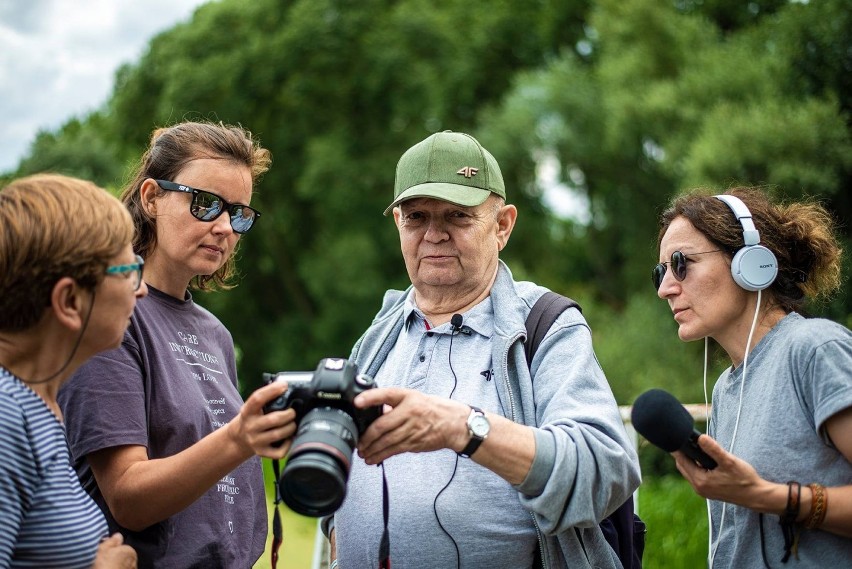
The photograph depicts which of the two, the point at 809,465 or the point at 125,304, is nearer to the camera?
the point at 125,304

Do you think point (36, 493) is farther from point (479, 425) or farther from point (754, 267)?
point (754, 267)

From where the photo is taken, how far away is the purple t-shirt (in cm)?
245

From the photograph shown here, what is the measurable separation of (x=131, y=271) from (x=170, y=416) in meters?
0.59

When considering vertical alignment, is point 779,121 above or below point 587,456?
above

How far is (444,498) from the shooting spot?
267cm

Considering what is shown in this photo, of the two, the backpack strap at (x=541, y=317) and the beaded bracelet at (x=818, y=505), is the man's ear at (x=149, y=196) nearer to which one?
the backpack strap at (x=541, y=317)

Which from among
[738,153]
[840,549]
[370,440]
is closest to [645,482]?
[738,153]

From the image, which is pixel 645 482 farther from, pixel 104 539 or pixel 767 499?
pixel 104 539

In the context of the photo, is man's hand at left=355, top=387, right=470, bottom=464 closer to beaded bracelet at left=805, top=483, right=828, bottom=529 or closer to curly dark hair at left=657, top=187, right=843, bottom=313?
beaded bracelet at left=805, top=483, right=828, bottom=529

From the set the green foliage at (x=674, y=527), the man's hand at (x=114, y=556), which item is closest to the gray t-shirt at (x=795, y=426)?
the man's hand at (x=114, y=556)

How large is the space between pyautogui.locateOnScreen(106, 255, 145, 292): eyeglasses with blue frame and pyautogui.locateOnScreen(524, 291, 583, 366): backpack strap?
1.19m

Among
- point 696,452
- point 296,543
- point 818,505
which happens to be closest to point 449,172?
point 696,452

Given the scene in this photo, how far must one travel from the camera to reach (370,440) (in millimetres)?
2283

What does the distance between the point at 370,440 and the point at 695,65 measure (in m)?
9.48
